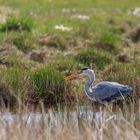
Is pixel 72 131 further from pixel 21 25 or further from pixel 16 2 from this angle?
pixel 16 2

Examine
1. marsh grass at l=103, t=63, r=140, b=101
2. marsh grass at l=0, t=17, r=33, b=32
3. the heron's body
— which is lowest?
marsh grass at l=0, t=17, r=33, b=32

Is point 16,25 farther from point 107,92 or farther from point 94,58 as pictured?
point 107,92

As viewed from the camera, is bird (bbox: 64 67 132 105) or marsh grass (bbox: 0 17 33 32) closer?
bird (bbox: 64 67 132 105)

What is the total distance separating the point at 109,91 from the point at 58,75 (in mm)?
1294

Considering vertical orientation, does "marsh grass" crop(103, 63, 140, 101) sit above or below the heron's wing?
below

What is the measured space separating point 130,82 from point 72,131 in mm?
4413

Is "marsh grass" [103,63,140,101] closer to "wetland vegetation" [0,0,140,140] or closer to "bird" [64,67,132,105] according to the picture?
"wetland vegetation" [0,0,140,140]

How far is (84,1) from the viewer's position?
1901 inches

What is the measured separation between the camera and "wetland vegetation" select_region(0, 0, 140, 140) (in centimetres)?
902

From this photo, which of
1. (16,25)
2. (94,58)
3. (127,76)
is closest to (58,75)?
(127,76)

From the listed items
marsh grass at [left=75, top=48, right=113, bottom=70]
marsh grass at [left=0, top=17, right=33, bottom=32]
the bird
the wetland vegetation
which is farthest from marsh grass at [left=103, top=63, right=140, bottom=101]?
marsh grass at [left=0, top=17, right=33, bottom=32]

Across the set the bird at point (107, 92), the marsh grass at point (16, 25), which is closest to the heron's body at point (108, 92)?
the bird at point (107, 92)

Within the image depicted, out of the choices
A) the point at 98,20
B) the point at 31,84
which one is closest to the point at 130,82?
the point at 31,84

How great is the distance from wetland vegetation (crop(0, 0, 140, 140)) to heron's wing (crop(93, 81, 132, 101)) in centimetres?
18
